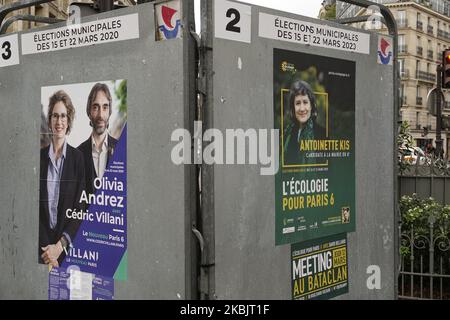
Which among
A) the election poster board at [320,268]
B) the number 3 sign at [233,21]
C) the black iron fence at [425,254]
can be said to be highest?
the number 3 sign at [233,21]

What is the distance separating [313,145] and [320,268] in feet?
2.07

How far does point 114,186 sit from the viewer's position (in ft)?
8.20

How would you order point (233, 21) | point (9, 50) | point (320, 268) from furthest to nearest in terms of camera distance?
point (9, 50) → point (320, 268) → point (233, 21)

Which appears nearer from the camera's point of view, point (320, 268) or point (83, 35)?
point (83, 35)

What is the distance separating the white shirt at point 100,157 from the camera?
2516mm

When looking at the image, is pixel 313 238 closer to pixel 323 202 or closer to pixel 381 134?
pixel 323 202

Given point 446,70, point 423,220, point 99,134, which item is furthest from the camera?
point 446,70

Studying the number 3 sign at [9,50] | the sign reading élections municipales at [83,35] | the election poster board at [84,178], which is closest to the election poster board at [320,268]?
the election poster board at [84,178]

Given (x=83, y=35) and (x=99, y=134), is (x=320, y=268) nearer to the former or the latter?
(x=99, y=134)

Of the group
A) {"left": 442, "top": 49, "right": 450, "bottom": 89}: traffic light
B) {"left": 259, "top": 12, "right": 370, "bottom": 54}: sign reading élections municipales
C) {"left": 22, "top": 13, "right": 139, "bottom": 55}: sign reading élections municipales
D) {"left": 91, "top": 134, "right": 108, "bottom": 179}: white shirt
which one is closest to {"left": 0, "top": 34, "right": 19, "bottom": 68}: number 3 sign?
{"left": 22, "top": 13, "right": 139, "bottom": 55}: sign reading élections municipales

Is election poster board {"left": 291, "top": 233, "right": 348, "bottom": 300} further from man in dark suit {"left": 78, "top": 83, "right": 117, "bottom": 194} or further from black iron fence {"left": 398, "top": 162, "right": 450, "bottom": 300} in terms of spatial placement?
black iron fence {"left": 398, "top": 162, "right": 450, "bottom": 300}

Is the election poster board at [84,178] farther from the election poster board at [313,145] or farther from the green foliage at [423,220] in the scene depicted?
the green foliage at [423,220]

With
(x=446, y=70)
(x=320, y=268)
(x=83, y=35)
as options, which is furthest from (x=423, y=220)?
(x=446, y=70)

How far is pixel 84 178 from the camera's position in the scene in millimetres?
2602
